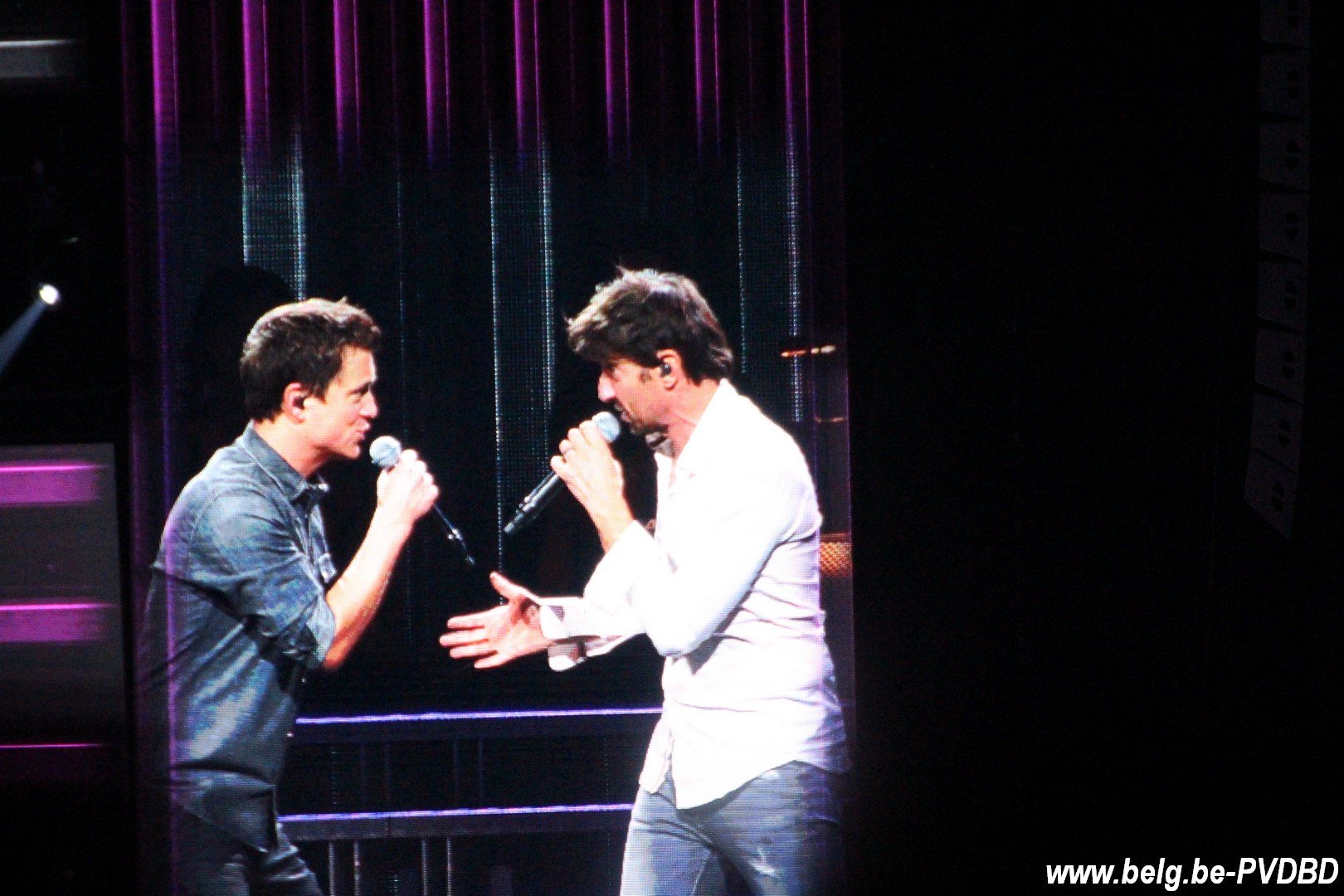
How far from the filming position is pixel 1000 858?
325 cm

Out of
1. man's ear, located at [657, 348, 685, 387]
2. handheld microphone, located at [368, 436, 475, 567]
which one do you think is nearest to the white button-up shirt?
man's ear, located at [657, 348, 685, 387]

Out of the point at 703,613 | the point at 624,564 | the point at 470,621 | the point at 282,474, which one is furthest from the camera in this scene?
the point at 470,621

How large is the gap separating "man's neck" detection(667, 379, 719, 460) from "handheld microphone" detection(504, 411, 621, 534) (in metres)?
0.14

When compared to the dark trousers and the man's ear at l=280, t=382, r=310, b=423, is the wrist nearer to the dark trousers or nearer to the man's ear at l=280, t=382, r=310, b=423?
the man's ear at l=280, t=382, r=310, b=423

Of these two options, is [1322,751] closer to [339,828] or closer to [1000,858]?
[1000,858]

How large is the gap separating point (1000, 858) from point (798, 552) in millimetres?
1119

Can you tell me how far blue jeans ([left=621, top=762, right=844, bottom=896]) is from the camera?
276 cm

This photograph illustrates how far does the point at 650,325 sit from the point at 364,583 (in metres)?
0.93

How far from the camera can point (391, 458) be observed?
2.97 metres

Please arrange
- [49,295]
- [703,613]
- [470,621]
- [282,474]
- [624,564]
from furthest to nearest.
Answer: [49,295], [470,621], [282,474], [624,564], [703,613]

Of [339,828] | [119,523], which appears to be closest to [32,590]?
[119,523]

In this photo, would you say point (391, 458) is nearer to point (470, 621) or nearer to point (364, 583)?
point (364, 583)

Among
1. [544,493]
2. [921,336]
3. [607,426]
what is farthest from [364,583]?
[921,336]

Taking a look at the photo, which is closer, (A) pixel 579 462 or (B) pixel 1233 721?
(A) pixel 579 462
